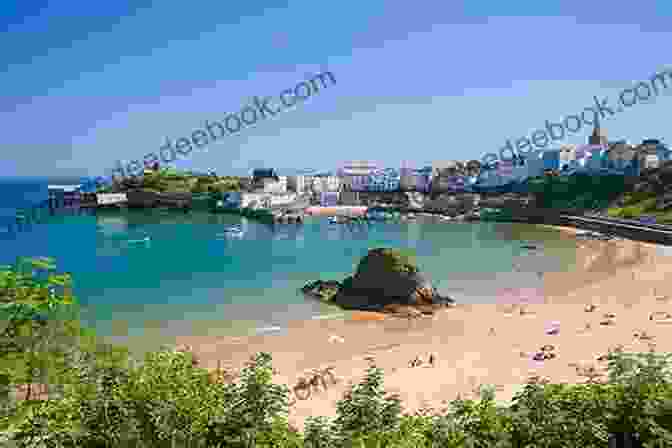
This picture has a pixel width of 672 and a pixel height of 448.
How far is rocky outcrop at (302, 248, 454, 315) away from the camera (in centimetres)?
3002

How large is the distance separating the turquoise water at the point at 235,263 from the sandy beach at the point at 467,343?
2854 mm

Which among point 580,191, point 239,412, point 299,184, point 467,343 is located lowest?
point 467,343

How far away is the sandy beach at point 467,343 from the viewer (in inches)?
722

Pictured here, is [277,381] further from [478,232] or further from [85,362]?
[478,232]

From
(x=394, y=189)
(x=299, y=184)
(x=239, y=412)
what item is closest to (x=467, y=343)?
(x=239, y=412)

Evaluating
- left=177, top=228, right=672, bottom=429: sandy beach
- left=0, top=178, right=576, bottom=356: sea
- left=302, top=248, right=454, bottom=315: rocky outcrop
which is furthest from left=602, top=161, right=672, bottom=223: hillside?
left=302, top=248, right=454, bottom=315: rocky outcrop

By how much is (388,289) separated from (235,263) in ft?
65.1

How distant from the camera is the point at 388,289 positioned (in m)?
30.6

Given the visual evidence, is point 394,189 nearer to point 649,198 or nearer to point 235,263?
point 649,198

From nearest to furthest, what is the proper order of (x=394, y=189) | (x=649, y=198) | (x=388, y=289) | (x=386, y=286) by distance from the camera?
1. (x=388, y=289)
2. (x=386, y=286)
3. (x=649, y=198)
4. (x=394, y=189)

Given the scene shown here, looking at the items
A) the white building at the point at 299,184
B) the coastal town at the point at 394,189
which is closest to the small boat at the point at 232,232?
the coastal town at the point at 394,189

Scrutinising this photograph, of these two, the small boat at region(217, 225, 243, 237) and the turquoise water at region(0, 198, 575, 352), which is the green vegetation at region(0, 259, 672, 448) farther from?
the small boat at region(217, 225, 243, 237)

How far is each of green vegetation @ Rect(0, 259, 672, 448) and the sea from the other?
15713 millimetres

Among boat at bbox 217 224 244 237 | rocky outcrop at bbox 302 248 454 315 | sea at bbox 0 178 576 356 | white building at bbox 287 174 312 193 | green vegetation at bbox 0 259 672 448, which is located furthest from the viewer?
white building at bbox 287 174 312 193
